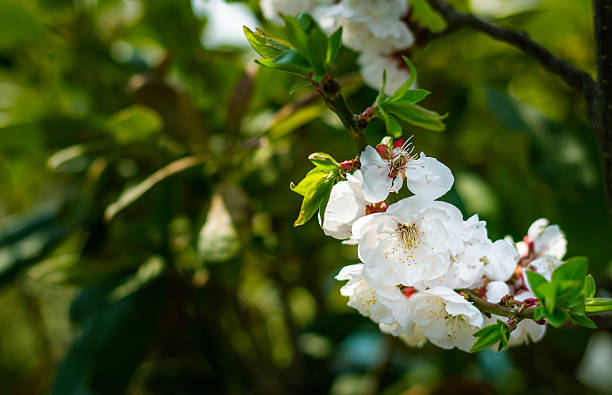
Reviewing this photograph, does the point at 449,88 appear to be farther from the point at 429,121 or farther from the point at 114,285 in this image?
the point at 114,285

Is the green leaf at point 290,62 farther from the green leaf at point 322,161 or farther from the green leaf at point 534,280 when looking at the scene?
the green leaf at point 534,280

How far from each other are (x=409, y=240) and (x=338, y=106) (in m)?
0.12

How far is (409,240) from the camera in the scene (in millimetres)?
405

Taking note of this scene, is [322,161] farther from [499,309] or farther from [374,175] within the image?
[499,309]

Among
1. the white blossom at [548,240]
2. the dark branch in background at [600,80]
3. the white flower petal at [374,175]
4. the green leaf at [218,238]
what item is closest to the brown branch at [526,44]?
the dark branch in background at [600,80]

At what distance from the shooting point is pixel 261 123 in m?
0.91

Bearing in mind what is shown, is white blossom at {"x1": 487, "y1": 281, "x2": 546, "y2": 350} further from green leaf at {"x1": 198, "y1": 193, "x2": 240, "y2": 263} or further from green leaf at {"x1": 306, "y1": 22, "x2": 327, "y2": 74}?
green leaf at {"x1": 198, "y1": 193, "x2": 240, "y2": 263}

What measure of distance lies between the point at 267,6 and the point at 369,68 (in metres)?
0.15

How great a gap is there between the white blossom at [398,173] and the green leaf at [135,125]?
1.63 feet

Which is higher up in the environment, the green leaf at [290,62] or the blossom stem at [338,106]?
the green leaf at [290,62]

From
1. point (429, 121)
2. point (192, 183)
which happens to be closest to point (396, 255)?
point (429, 121)

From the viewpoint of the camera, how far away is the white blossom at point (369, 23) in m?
0.55

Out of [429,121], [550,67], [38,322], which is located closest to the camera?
[429,121]

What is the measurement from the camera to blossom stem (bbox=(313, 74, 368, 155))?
383mm
